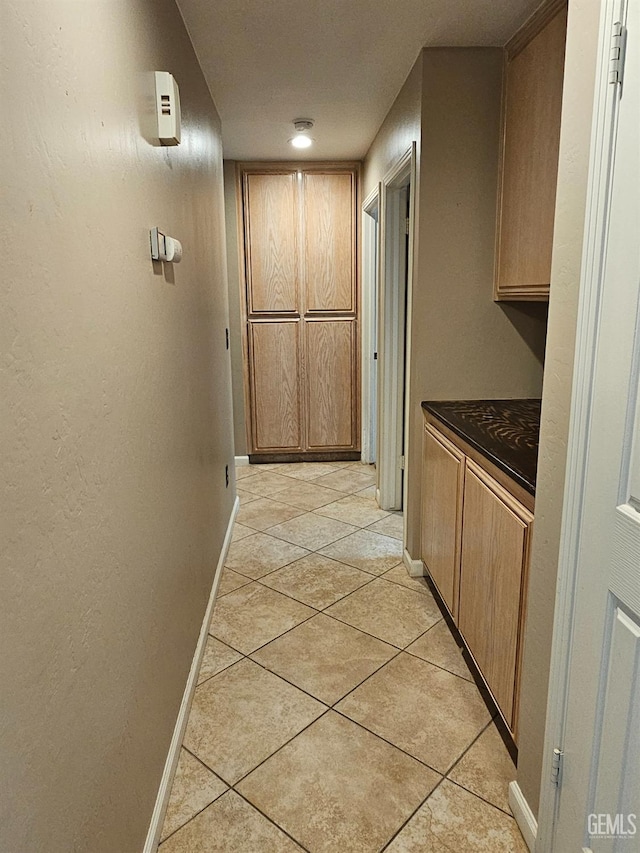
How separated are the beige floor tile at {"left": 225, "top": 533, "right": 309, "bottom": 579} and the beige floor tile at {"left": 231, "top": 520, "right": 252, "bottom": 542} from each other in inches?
1.6

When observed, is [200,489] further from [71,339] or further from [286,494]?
[286,494]

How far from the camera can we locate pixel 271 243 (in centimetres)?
460

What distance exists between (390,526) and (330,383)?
160 cm

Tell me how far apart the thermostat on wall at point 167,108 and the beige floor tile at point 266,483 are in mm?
2866

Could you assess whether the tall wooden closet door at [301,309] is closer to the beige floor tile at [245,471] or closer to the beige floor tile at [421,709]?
the beige floor tile at [245,471]

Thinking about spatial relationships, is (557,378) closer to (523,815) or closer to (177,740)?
(523,815)

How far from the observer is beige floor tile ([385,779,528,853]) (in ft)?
4.89

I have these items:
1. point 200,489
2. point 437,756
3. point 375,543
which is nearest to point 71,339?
point 200,489

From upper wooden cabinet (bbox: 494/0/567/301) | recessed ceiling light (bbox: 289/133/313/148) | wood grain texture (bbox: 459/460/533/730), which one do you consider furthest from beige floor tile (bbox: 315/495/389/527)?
recessed ceiling light (bbox: 289/133/313/148)

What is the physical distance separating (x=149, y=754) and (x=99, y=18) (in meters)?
1.66

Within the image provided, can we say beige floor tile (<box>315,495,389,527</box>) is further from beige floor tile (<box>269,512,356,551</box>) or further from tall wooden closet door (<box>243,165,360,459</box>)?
tall wooden closet door (<box>243,165,360,459</box>)

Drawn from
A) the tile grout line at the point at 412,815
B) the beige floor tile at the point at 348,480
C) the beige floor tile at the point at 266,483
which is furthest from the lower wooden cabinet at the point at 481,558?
the beige floor tile at the point at 266,483

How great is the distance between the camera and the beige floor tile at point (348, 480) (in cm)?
437

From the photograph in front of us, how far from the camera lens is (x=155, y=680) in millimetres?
1540
